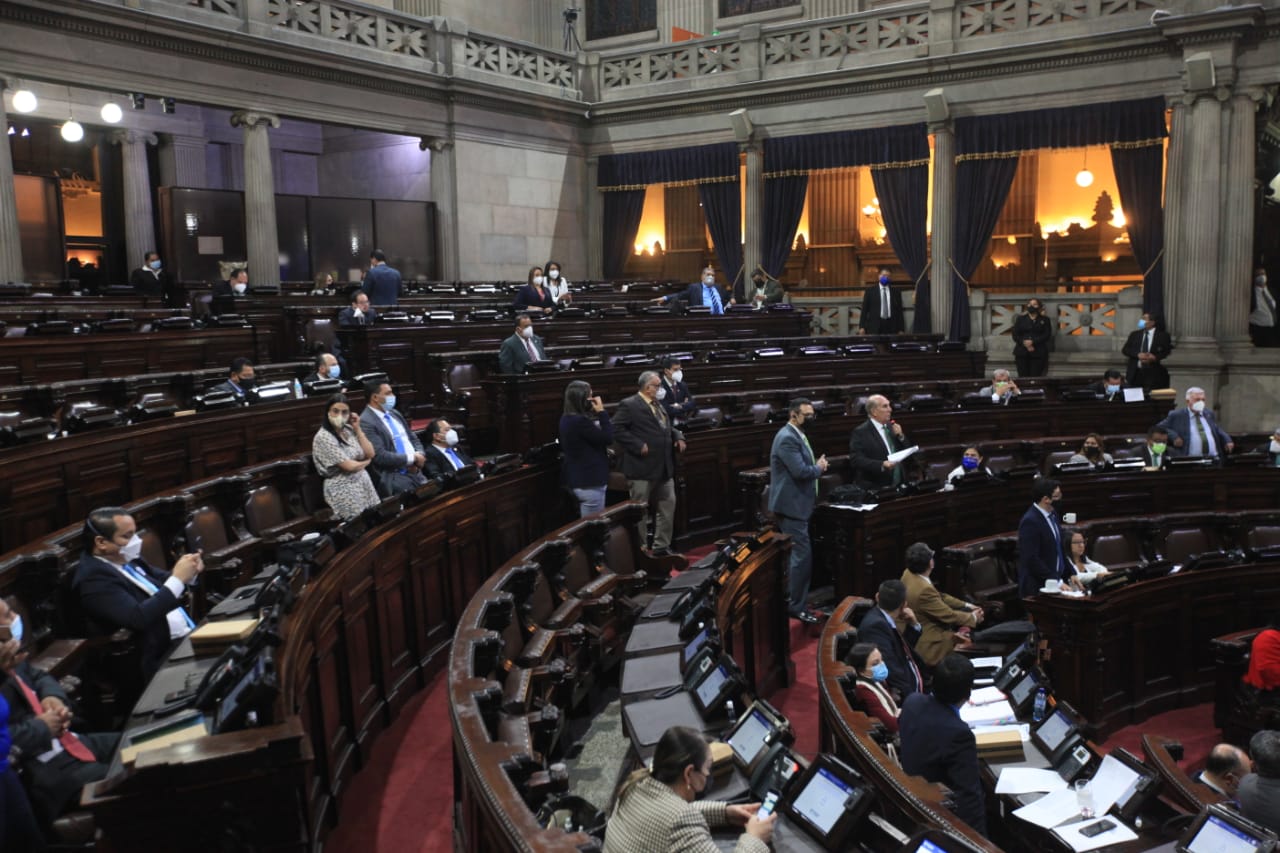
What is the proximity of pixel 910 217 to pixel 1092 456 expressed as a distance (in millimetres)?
7899

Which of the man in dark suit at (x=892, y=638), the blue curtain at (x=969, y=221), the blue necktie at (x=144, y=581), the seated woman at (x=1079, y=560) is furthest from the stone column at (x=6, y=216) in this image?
the blue curtain at (x=969, y=221)

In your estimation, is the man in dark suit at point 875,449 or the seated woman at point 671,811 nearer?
the seated woman at point 671,811

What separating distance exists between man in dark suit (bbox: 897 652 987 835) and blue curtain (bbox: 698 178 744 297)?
14.6 metres

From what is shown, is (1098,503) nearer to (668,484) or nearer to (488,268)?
(668,484)

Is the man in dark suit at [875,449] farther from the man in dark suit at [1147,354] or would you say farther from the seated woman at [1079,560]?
the man in dark suit at [1147,354]

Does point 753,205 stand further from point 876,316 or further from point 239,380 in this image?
point 239,380

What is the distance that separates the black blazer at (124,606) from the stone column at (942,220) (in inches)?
529

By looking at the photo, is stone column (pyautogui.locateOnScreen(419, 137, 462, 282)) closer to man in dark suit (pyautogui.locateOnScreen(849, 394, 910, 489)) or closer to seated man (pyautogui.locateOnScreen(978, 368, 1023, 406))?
seated man (pyautogui.locateOnScreen(978, 368, 1023, 406))

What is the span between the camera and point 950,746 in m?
4.11

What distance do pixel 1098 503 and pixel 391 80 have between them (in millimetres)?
11940

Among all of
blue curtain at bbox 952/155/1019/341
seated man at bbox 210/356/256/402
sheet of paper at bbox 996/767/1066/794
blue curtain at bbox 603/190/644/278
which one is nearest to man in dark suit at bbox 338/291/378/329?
seated man at bbox 210/356/256/402

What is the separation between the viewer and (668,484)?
8.18 meters

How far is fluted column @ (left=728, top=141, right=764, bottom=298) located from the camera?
1783cm

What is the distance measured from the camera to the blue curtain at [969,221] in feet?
51.8
